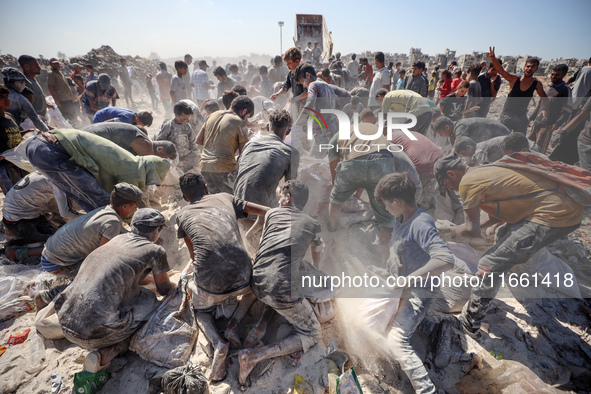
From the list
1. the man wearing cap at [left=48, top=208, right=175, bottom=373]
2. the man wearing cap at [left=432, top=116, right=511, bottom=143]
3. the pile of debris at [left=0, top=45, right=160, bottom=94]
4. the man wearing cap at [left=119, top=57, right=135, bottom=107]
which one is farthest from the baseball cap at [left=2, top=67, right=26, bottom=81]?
the pile of debris at [left=0, top=45, right=160, bottom=94]

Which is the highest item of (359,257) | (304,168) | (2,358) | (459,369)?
(304,168)

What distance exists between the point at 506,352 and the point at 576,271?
185 cm

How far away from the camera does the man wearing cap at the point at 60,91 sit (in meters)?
6.25

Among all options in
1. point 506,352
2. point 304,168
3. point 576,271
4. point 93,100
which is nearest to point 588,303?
point 576,271

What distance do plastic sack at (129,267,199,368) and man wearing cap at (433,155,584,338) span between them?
8.43 ft

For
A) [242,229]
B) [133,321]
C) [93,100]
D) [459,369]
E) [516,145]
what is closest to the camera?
[133,321]

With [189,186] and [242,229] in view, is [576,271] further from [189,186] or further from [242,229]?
[189,186]

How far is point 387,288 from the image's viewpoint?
240 centimetres

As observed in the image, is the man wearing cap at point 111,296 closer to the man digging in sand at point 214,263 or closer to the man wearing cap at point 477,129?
the man digging in sand at point 214,263

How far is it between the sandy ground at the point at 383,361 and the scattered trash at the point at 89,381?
56 millimetres

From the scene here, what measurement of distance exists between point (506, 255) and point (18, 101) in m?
6.62

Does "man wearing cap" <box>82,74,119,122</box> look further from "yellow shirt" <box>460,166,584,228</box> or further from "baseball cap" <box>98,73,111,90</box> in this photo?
"yellow shirt" <box>460,166,584,228</box>

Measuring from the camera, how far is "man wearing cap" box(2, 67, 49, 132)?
3.98m

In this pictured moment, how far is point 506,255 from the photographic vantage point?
2395mm
